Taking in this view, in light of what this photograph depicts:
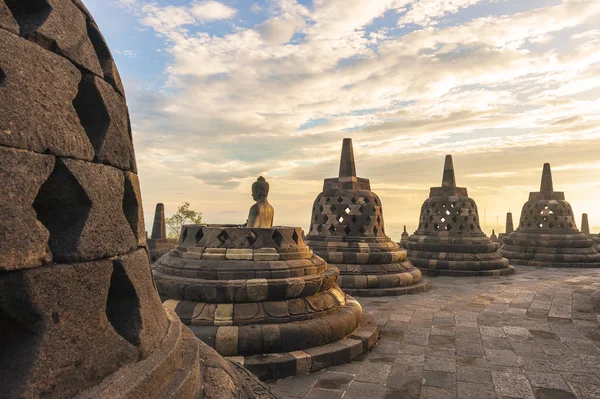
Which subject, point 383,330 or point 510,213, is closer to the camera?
point 383,330

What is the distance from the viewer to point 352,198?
1077 centimetres

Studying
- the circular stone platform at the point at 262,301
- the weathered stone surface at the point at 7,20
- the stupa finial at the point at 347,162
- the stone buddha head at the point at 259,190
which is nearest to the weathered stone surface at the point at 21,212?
the weathered stone surface at the point at 7,20

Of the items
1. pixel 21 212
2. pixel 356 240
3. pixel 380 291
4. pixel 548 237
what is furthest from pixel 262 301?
pixel 548 237

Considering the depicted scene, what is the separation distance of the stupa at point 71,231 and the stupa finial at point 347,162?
9.40m

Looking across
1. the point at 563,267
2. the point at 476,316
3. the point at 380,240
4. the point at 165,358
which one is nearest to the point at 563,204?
the point at 563,267

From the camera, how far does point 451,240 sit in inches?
520

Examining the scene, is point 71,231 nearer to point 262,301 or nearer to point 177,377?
point 177,377

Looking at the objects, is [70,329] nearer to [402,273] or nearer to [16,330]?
[16,330]

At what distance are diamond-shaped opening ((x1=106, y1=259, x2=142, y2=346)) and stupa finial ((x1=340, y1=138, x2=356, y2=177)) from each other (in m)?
9.65

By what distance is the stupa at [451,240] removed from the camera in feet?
41.2

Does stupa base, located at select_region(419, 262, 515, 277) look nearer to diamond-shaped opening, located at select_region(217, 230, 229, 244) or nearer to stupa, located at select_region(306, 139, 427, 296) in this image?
stupa, located at select_region(306, 139, 427, 296)

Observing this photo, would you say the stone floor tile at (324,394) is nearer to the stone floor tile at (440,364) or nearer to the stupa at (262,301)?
the stupa at (262,301)

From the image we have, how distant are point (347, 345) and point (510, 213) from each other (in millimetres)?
27655

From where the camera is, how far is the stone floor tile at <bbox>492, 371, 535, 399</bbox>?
3.85 m
